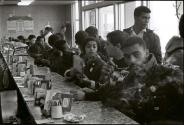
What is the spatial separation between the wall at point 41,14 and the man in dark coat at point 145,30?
13490 mm

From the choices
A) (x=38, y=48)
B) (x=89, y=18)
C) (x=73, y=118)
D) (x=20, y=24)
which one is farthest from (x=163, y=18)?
(x=20, y=24)

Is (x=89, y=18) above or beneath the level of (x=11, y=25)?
beneath

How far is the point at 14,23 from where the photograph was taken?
16.7 metres

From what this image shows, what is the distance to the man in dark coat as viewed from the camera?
10.4ft

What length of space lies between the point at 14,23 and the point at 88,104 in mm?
14633

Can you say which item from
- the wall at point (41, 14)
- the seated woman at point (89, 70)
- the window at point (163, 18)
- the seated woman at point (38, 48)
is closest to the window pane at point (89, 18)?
the seated woman at point (38, 48)

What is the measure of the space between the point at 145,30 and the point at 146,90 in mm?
1125

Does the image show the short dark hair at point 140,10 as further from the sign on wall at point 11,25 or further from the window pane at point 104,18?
the sign on wall at point 11,25

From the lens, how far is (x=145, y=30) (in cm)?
334

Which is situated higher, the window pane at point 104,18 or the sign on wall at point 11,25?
the sign on wall at point 11,25

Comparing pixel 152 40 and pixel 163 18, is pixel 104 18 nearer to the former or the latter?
pixel 152 40

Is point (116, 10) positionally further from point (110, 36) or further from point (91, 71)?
point (91, 71)

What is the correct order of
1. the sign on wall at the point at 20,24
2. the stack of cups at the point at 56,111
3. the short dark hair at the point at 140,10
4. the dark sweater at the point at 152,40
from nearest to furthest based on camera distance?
the stack of cups at the point at 56,111 → the short dark hair at the point at 140,10 → the dark sweater at the point at 152,40 → the sign on wall at the point at 20,24

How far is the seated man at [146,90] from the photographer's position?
2150 mm
